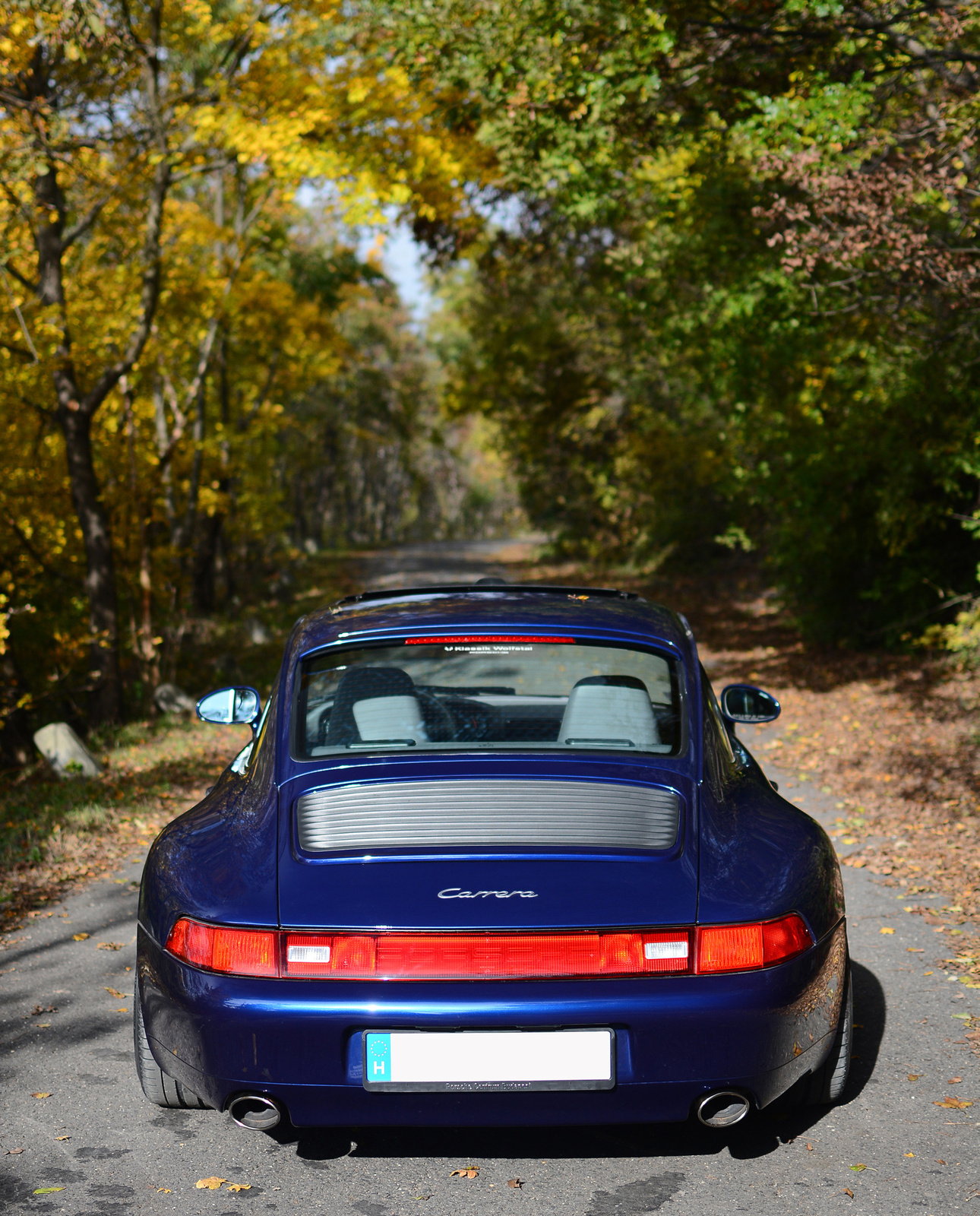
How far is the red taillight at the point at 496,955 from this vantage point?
274 cm

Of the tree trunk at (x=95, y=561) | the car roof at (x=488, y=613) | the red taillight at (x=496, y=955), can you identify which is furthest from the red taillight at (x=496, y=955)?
the tree trunk at (x=95, y=561)

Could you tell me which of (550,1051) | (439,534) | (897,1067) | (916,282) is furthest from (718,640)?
(439,534)

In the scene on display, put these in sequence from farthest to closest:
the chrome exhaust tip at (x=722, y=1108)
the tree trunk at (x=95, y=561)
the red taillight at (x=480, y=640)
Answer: the tree trunk at (x=95, y=561), the red taillight at (x=480, y=640), the chrome exhaust tip at (x=722, y=1108)

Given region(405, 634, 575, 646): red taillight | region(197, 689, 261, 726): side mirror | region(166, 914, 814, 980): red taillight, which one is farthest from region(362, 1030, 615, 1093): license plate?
region(197, 689, 261, 726): side mirror

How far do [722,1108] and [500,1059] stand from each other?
0.59 m

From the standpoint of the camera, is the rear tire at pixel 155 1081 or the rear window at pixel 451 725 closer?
the rear tire at pixel 155 1081

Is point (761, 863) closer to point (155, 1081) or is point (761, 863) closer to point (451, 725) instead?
point (451, 725)

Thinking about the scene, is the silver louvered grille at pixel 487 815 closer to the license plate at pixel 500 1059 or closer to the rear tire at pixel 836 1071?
the license plate at pixel 500 1059

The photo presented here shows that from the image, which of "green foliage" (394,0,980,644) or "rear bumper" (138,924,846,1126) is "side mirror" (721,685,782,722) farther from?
"green foliage" (394,0,980,644)

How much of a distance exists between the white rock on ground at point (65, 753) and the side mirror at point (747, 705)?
6.97 meters

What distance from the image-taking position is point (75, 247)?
573 inches

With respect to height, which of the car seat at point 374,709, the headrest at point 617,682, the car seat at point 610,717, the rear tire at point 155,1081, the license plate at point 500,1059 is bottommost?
the rear tire at point 155,1081

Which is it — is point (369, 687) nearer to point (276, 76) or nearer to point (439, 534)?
point (276, 76)

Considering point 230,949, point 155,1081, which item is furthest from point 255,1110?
point 155,1081
